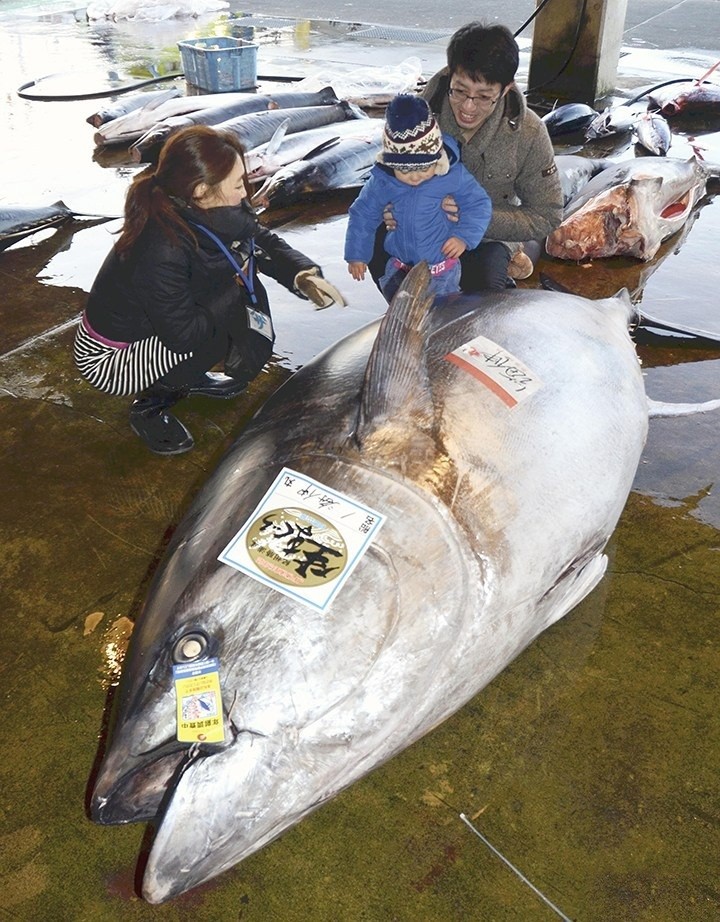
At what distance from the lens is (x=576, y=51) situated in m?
8.36

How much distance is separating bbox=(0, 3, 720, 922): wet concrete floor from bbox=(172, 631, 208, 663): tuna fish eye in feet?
2.08

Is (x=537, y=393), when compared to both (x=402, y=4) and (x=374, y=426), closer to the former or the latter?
(x=374, y=426)

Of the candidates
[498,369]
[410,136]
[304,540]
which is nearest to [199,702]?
[304,540]

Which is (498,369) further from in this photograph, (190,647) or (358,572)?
(190,647)

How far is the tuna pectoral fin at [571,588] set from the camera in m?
2.02

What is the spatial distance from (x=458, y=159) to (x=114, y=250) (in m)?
1.53

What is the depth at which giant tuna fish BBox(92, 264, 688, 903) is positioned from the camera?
1.51 metres

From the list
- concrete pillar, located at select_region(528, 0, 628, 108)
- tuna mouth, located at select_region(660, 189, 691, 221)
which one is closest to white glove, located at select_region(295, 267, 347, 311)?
tuna mouth, located at select_region(660, 189, 691, 221)

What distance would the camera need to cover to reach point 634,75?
31.6ft

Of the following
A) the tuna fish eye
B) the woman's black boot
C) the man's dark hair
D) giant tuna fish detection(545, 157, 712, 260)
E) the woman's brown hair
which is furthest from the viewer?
giant tuna fish detection(545, 157, 712, 260)

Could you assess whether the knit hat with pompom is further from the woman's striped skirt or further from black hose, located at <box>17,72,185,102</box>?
black hose, located at <box>17,72,185,102</box>

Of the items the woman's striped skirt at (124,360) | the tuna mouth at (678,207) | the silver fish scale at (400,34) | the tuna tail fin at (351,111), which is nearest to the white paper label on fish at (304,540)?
the woman's striped skirt at (124,360)

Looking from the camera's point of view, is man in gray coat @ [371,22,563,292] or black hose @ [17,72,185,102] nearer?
man in gray coat @ [371,22,563,292]

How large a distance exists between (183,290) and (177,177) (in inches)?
16.6
